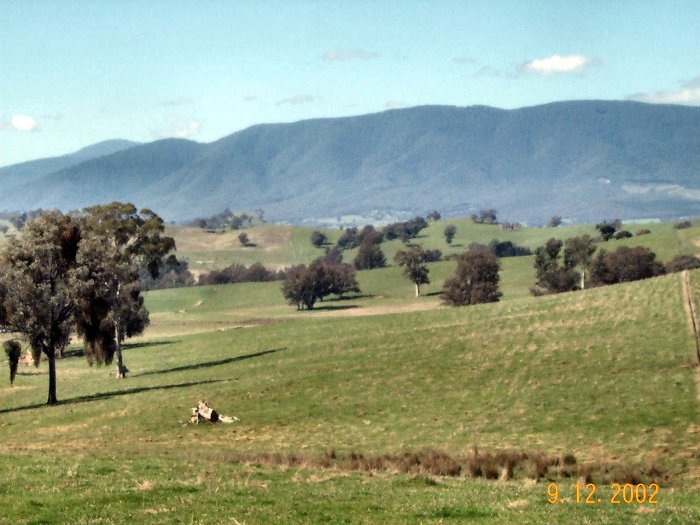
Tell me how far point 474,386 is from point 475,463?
20188mm

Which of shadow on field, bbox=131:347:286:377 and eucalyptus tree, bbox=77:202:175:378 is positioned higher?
eucalyptus tree, bbox=77:202:175:378

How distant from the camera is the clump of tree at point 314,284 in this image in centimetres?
18162

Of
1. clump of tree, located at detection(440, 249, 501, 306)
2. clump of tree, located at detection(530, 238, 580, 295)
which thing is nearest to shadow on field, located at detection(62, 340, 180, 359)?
clump of tree, located at detection(440, 249, 501, 306)

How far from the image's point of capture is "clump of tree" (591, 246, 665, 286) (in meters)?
147

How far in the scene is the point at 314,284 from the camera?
185 m

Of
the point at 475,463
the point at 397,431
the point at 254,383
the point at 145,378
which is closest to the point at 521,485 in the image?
the point at 475,463

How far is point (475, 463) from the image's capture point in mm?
35438

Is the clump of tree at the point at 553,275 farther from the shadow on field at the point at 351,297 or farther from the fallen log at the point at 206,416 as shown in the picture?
the fallen log at the point at 206,416

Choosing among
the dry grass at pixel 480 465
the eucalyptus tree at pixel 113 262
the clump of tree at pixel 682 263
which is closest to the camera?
the dry grass at pixel 480 465

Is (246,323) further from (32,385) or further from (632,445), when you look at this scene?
(632,445)

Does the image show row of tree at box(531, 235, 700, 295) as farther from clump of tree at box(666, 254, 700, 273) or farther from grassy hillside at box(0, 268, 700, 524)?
grassy hillside at box(0, 268, 700, 524)

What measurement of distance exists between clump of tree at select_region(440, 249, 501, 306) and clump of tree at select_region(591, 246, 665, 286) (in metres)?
16.4

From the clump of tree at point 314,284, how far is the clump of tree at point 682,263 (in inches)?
2625

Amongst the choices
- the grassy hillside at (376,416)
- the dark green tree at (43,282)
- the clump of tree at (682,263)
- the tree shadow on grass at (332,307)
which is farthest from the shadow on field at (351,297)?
the dark green tree at (43,282)
